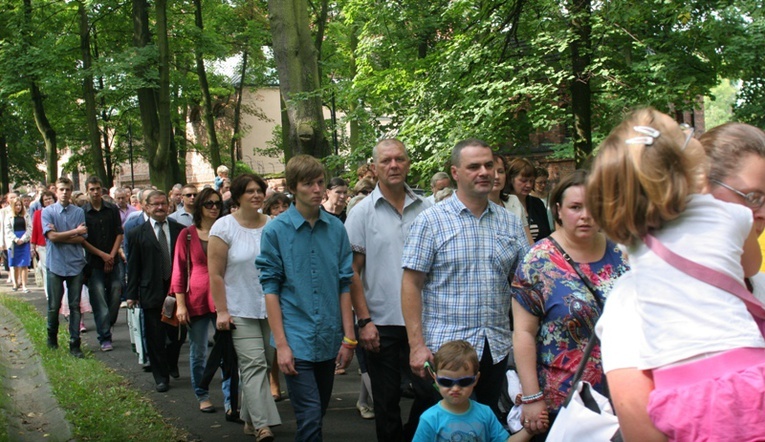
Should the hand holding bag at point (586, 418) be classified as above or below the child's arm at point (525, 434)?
above

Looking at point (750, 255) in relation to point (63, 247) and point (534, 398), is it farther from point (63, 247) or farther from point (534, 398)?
point (63, 247)

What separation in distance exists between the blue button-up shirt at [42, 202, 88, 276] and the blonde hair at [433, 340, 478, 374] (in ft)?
25.9

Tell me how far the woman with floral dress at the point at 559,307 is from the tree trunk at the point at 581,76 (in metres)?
8.93

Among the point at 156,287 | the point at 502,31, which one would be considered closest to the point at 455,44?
the point at 502,31

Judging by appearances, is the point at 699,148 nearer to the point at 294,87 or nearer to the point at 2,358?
the point at 294,87

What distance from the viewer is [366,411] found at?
312 inches

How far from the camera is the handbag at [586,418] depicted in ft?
9.12

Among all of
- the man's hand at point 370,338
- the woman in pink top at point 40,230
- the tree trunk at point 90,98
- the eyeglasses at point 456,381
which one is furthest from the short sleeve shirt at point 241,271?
the tree trunk at point 90,98

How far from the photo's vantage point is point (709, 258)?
217 cm

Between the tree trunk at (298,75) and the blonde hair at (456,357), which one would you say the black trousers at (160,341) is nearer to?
the tree trunk at (298,75)

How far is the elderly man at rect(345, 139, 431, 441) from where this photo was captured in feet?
18.9

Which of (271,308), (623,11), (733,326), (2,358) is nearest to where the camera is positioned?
(733,326)

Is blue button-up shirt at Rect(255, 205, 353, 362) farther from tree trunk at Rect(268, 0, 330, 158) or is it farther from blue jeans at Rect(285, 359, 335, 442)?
tree trunk at Rect(268, 0, 330, 158)

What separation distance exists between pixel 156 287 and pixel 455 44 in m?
7.07
